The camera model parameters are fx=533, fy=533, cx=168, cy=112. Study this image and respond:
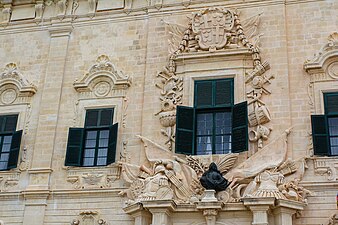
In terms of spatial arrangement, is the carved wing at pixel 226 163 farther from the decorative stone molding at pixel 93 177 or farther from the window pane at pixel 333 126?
the decorative stone molding at pixel 93 177

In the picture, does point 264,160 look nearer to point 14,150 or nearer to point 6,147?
point 14,150

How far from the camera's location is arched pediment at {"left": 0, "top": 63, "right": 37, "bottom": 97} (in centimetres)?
1920

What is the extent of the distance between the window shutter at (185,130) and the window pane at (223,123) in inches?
30.7

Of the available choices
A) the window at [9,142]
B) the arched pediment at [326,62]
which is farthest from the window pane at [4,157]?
the arched pediment at [326,62]

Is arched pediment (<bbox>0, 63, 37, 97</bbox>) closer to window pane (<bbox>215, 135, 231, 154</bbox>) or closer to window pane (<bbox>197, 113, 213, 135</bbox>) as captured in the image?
window pane (<bbox>197, 113, 213, 135</bbox>)

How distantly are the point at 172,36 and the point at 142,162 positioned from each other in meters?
4.70

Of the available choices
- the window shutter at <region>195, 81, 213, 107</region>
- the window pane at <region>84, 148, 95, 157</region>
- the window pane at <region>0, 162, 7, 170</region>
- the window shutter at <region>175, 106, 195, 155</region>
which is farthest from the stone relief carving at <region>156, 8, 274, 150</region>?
the window pane at <region>0, 162, 7, 170</region>

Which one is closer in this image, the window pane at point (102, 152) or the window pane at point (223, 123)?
the window pane at point (223, 123)

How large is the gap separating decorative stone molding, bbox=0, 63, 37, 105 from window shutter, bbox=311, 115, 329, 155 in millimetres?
9862

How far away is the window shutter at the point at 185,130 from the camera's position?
54.8 feet

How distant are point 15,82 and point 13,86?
Result: 19cm

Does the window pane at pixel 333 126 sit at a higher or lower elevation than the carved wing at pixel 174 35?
lower

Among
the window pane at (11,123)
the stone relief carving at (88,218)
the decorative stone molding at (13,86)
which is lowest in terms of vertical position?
the stone relief carving at (88,218)

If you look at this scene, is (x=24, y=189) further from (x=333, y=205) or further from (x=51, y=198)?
(x=333, y=205)
